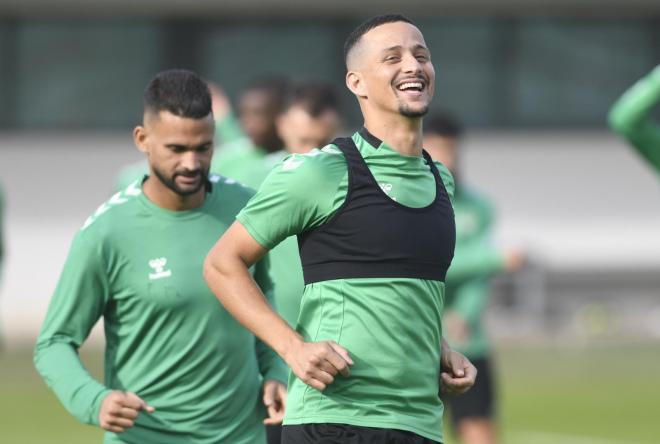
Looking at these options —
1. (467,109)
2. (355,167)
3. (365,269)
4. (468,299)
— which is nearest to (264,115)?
(468,299)

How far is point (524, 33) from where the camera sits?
92.3 ft

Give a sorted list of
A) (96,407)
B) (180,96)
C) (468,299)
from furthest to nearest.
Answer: (468,299), (180,96), (96,407)

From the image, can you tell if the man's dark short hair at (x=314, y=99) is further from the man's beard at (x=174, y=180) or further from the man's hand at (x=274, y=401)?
the man's hand at (x=274, y=401)

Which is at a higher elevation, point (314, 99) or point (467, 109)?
point (467, 109)

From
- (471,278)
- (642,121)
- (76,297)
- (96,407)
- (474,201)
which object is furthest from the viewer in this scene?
(474,201)

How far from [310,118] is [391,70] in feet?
10.1

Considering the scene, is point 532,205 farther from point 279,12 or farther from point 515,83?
point 279,12

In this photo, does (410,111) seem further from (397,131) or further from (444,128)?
(444,128)

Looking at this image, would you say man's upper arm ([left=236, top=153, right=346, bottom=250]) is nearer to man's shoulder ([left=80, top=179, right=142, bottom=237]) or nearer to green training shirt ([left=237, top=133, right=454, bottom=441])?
green training shirt ([left=237, top=133, right=454, bottom=441])

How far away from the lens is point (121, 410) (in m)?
6.12

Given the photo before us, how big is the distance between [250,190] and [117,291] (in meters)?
0.83

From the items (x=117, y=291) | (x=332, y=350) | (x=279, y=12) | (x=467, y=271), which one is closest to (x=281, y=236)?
(x=332, y=350)

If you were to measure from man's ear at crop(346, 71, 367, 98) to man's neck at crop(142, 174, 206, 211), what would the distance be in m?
1.13

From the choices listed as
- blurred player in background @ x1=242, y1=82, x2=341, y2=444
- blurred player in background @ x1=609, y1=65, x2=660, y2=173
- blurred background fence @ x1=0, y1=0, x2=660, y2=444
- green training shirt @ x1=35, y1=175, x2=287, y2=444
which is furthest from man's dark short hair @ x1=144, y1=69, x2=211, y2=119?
blurred background fence @ x1=0, y1=0, x2=660, y2=444
